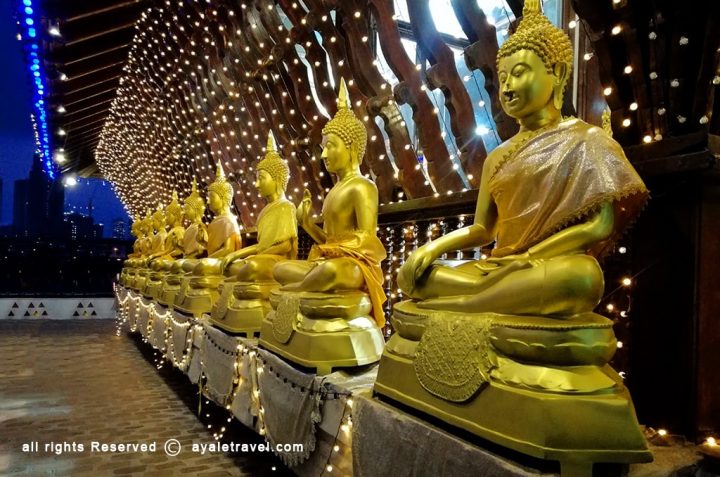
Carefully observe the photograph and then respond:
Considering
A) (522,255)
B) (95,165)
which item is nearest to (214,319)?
(522,255)

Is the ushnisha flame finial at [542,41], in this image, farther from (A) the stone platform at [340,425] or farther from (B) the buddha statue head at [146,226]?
(B) the buddha statue head at [146,226]

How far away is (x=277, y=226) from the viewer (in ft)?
10.5

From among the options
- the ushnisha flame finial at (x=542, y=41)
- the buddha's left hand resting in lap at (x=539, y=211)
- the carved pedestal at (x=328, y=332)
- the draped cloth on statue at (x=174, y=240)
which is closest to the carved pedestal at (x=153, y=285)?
the draped cloth on statue at (x=174, y=240)

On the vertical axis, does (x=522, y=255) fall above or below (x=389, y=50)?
below

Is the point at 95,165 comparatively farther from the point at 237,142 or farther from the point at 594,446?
the point at 594,446

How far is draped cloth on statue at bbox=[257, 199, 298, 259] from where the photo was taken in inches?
126

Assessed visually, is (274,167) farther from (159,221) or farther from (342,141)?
(159,221)

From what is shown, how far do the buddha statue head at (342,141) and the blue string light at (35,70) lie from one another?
173 inches

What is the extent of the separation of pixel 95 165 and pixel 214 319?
16439mm

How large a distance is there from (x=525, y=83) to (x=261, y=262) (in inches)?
80.3

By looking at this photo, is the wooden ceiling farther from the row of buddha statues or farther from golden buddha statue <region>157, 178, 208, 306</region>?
the row of buddha statues

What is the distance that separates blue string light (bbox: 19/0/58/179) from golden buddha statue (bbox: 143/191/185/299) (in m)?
2.47

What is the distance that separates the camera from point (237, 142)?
6.34 meters

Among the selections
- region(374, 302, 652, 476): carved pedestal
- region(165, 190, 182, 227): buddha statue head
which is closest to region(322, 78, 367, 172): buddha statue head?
region(374, 302, 652, 476): carved pedestal
